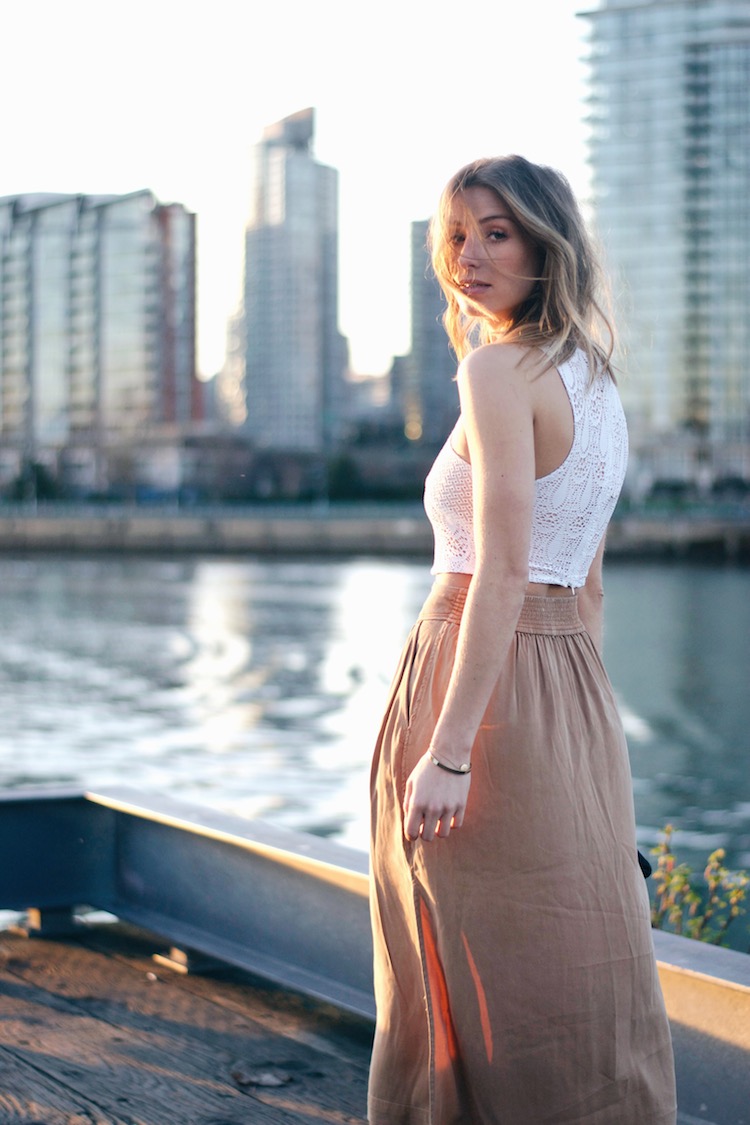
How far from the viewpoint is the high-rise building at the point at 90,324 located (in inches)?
4250

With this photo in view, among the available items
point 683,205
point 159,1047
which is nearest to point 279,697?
point 159,1047

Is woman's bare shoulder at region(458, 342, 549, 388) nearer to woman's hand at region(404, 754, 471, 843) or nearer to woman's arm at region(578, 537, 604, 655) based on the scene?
woman's arm at region(578, 537, 604, 655)

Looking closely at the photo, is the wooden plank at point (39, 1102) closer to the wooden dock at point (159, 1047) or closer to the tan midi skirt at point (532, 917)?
the wooden dock at point (159, 1047)

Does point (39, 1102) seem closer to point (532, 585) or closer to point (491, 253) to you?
point (532, 585)

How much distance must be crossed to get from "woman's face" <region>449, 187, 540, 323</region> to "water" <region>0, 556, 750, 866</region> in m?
2.58

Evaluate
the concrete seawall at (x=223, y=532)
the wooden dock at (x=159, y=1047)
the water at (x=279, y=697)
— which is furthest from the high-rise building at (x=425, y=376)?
the wooden dock at (x=159, y=1047)

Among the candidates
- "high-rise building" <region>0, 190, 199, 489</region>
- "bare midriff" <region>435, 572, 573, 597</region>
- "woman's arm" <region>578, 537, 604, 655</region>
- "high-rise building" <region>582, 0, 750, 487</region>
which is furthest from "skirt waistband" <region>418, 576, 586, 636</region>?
"high-rise building" <region>0, 190, 199, 489</region>

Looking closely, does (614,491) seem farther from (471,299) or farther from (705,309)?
(705,309)

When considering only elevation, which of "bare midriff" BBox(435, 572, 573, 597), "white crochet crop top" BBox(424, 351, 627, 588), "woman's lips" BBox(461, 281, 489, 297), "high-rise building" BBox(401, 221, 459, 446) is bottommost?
"bare midriff" BBox(435, 572, 573, 597)

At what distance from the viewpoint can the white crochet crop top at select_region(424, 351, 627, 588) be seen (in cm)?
174

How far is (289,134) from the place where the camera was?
15288 centimetres

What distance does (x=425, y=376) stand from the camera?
132 m

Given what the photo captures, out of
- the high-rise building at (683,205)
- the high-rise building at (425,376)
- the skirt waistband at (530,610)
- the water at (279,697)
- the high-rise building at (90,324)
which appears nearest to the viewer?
the skirt waistband at (530,610)

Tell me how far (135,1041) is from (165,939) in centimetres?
54
